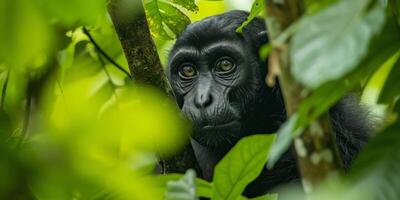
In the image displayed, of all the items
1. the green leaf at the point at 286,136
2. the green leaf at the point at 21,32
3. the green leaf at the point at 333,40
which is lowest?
the green leaf at the point at 286,136

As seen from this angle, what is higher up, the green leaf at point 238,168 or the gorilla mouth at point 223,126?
the green leaf at point 238,168

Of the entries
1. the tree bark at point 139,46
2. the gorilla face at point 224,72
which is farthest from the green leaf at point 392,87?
the gorilla face at point 224,72

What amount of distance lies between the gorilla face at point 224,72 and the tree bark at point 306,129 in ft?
9.85

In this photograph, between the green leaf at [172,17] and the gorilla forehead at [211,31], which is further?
the gorilla forehead at [211,31]

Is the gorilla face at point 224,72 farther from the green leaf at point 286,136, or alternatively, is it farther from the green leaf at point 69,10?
the green leaf at point 69,10

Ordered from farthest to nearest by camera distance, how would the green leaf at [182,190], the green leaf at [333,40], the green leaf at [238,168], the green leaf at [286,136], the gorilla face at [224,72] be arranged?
the gorilla face at [224,72] → the green leaf at [238,168] → the green leaf at [182,190] → the green leaf at [286,136] → the green leaf at [333,40]

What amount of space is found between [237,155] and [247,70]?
9.42ft

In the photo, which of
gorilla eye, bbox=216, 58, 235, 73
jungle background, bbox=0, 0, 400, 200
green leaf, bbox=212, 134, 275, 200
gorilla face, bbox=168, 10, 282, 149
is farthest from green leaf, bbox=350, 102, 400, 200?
gorilla eye, bbox=216, 58, 235, 73

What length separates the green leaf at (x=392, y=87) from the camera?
118 centimetres

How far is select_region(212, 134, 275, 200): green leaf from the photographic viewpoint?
1719 millimetres

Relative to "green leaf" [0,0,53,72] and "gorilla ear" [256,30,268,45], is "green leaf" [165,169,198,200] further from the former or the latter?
"gorilla ear" [256,30,268,45]

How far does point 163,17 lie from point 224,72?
103 cm

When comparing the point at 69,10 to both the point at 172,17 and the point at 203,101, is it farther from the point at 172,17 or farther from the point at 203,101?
the point at 203,101

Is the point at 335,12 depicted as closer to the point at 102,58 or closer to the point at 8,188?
the point at 8,188
